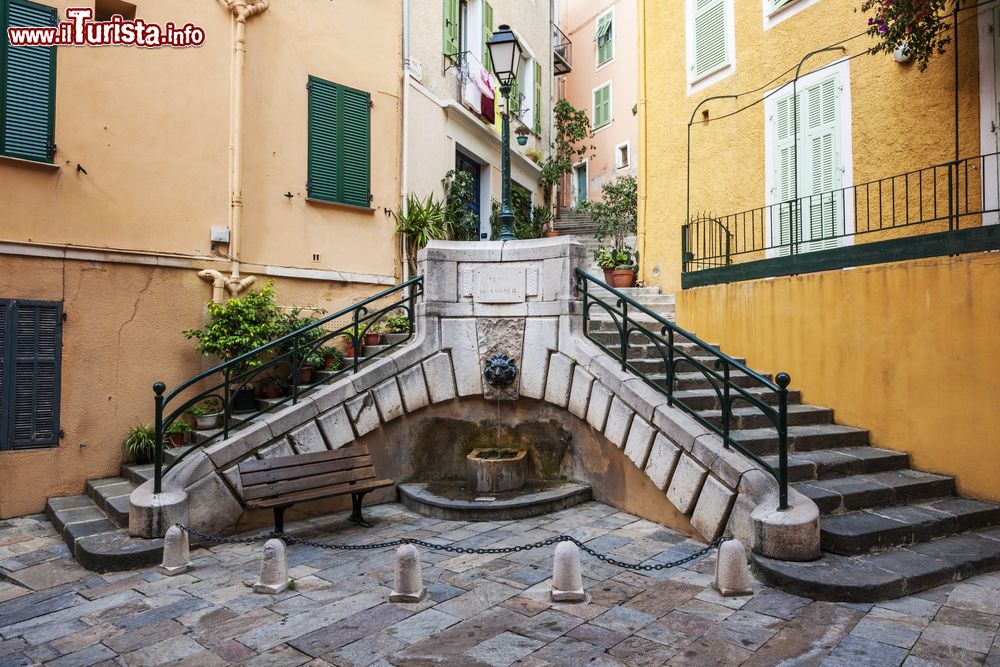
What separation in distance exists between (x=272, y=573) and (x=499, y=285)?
387 cm

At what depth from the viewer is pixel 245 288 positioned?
800 centimetres

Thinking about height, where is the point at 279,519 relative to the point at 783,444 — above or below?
below

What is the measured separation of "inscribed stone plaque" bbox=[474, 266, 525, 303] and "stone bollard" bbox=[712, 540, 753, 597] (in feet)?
→ 11.8

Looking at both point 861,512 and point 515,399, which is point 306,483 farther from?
point 861,512

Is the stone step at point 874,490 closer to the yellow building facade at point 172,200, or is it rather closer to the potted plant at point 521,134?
the yellow building facade at point 172,200

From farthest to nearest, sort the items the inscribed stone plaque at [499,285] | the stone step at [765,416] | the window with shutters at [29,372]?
1. the inscribed stone plaque at [499,285]
2. the window with shutters at [29,372]
3. the stone step at [765,416]

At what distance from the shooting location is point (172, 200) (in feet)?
24.4

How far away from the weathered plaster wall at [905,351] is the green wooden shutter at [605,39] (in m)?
15.9

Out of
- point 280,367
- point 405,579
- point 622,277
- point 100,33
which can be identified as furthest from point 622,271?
point 100,33

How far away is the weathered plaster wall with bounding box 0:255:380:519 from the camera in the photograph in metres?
6.45

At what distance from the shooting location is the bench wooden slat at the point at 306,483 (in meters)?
5.39

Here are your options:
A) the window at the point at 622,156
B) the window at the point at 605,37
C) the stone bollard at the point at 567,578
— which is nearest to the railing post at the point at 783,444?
the stone bollard at the point at 567,578

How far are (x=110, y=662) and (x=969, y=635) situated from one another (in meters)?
4.70

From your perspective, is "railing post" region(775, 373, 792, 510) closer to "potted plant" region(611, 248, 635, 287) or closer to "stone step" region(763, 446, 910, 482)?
"stone step" region(763, 446, 910, 482)
